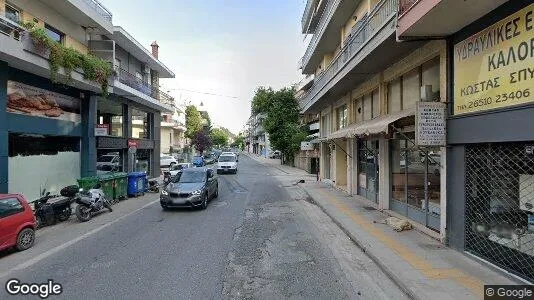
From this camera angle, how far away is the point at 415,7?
7668mm

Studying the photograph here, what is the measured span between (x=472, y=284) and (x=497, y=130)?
107 inches

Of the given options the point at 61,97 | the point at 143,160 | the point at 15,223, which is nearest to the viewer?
the point at 15,223

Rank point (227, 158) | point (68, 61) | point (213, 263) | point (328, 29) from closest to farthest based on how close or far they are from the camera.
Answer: point (213, 263), point (68, 61), point (328, 29), point (227, 158)

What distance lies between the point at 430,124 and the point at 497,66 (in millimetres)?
1838

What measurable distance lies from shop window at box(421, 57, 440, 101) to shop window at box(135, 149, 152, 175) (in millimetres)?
20880

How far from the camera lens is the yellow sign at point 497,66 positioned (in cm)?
604

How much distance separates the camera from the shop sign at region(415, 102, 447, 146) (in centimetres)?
816

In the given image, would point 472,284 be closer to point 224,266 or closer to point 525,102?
point 525,102

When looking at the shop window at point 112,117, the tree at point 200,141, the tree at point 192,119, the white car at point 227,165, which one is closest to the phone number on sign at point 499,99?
the shop window at point 112,117

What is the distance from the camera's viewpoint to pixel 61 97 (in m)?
16.8

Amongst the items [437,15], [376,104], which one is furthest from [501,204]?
[376,104]

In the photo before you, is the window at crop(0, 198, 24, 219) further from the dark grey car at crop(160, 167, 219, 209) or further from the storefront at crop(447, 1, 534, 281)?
the storefront at crop(447, 1, 534, 281)

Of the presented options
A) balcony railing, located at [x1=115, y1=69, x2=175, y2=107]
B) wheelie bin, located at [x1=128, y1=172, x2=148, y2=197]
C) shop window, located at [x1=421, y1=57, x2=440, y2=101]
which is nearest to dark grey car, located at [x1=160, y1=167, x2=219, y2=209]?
wheelie bin, located at [x1=128, y1=172, x2=148, y2=197]

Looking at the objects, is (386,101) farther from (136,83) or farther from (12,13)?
(136,83)
